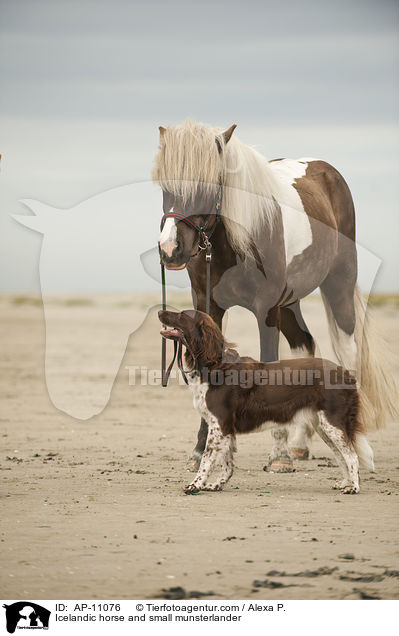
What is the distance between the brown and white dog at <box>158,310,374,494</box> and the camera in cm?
647

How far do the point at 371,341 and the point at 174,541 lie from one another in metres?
4.17

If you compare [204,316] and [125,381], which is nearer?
[204,316]

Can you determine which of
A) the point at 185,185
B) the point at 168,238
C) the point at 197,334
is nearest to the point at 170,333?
the point at 197,334

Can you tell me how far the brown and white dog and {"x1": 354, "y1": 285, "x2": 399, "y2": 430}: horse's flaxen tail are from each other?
5.69ft

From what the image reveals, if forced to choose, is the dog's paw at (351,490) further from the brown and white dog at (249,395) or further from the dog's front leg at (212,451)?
the dog's front leg at (212,451)

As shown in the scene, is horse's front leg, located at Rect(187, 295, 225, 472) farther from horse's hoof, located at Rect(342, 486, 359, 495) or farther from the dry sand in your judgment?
horse's hoof, located at Rect(342, 486, 359, 495)

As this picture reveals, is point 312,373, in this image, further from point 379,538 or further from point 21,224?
point 21,224
